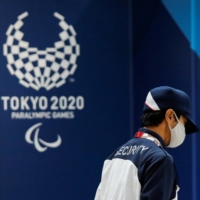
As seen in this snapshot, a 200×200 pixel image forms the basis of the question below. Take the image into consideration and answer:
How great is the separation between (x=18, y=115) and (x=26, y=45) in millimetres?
459

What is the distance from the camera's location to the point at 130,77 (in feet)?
10.0

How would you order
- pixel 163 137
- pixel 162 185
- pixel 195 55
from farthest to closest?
1. pixel 195 55
2. pixel 163 137
3. pixel 162 185

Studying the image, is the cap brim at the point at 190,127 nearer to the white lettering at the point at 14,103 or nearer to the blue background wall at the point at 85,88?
the blue background wall at the point at 85,88

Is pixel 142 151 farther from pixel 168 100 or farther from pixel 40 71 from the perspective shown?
pixel 40 71

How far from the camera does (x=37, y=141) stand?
2986 mm

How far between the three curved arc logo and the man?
4.36ft

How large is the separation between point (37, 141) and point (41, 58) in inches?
21.4

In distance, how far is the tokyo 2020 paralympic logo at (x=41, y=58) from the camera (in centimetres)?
296

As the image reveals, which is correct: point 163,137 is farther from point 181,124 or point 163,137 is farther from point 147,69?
point 147,69

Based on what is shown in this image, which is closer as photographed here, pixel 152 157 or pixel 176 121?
pixel 152 157

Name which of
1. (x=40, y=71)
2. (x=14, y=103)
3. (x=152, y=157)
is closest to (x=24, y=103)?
(x=14, y=103)

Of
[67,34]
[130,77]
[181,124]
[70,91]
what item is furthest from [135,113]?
[181,124]

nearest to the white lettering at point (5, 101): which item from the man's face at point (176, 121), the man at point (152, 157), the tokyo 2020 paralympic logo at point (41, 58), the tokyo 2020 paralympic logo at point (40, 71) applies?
the tokyo 2020 paralympic logo at point (40, 71)

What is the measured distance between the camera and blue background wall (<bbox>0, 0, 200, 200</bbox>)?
296cm
